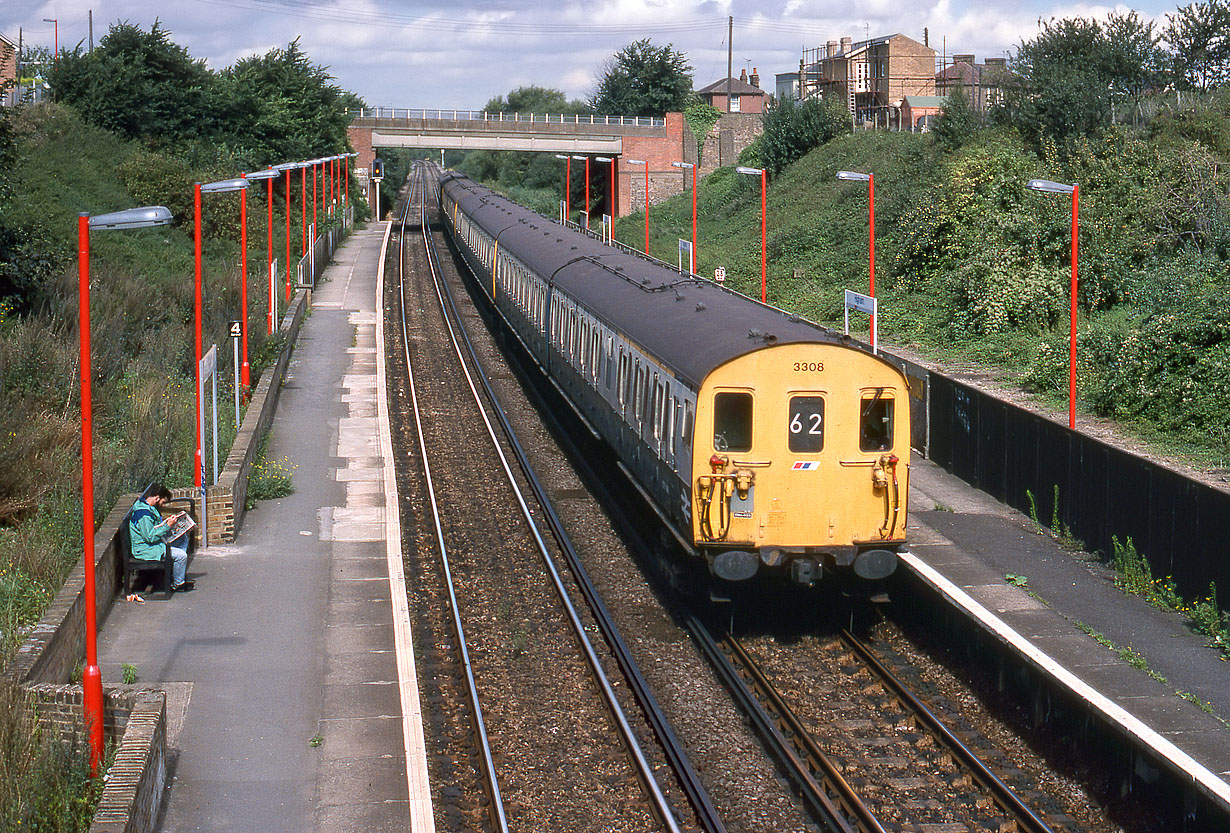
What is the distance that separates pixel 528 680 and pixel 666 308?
19.6 feet

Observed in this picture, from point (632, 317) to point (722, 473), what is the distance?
4.97 metres

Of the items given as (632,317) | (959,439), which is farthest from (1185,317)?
(632,317)

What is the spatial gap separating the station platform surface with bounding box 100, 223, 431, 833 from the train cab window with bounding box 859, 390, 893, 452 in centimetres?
511

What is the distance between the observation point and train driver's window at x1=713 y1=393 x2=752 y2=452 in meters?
12.7

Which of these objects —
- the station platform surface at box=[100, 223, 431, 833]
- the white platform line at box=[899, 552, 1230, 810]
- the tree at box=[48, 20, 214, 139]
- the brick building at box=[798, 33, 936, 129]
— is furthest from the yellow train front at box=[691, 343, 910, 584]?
the brick building at box=[798, 33, 936, 129]

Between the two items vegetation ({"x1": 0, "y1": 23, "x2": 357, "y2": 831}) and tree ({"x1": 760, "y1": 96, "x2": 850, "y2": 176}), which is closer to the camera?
vegetation ({"x1": 0, "y1": 23, "x2": 357, "y2": 831})

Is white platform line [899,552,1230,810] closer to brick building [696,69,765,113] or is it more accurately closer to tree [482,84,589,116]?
brick building [696,69,765,113]

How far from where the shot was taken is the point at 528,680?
1248 cm

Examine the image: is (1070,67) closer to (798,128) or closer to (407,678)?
(798,128)

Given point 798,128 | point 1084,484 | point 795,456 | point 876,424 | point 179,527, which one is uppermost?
point 798,128

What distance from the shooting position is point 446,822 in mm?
9695

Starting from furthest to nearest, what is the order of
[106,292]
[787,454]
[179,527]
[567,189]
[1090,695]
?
1. [567,189]
2. [106,292]
3. [179,527]
4. [787,454]
5. [1090,695]

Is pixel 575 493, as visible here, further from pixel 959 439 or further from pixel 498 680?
pixel 498 680

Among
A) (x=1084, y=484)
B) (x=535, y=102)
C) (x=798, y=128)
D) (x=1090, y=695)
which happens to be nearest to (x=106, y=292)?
(x=1084, y=484)
